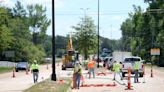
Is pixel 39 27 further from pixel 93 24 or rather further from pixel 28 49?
pixel 93 24

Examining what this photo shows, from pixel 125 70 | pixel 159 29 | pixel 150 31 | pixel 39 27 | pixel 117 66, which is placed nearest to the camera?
pixel 117 66

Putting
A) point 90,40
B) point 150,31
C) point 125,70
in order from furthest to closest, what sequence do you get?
point 150,31
point 90,40
point 125,70

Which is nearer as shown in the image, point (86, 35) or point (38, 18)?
point (86, 35)

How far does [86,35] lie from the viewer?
97.0 metres

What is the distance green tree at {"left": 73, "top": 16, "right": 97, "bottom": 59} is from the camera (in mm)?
96750

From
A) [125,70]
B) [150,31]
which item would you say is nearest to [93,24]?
[150,31]

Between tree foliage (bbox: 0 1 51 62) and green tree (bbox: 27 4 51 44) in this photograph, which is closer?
tree foliage (bbox: 0 1 51 62)

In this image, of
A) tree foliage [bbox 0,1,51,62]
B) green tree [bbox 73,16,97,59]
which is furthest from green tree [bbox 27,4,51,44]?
green tree [bbox 73,16,97,59]

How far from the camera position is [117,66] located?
4325 centimetres

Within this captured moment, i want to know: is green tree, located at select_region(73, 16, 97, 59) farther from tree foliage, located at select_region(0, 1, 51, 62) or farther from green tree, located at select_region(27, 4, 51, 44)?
green tree, located at select_region(27, 4, 51, 44)

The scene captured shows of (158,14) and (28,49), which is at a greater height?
(158,14)

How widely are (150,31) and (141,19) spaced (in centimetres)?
805

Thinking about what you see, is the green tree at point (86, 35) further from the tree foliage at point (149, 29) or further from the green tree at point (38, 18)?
the green tree at point (38, 18)

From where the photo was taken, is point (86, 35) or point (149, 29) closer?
point (86, 35)
